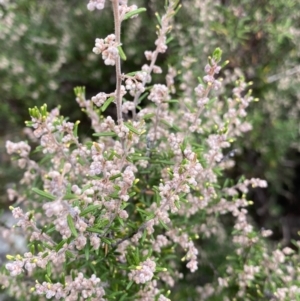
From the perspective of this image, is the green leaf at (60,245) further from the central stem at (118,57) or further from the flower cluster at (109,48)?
the flower cluster at (109,48)

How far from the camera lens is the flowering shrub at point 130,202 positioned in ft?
3.95

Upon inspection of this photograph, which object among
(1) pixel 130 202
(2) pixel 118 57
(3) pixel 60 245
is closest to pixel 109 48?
(2) pixel 118 57

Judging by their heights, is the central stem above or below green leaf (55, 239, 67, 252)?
above

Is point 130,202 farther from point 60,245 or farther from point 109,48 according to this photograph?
point 109,48

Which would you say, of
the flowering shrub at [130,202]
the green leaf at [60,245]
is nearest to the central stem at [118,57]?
the flowering shrub at [130,202]

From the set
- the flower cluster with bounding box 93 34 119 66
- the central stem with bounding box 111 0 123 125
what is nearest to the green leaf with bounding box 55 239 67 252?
the central stem with bounding box 111 0 123 125

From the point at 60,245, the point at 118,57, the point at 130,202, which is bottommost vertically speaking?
the point at 60,245

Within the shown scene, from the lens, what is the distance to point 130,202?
5.51ft

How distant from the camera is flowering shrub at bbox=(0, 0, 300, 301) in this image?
1203 mm

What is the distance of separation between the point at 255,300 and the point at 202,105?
838 millimetres

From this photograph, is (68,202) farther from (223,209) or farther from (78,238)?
(223,209)

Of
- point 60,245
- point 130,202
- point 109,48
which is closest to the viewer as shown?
point 109,48

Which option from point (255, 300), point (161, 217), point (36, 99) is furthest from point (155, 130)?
point (36, 99)

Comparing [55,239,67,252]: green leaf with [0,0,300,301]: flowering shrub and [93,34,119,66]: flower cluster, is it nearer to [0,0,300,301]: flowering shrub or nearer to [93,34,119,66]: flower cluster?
[0,0,300,301]: flowering shrub
